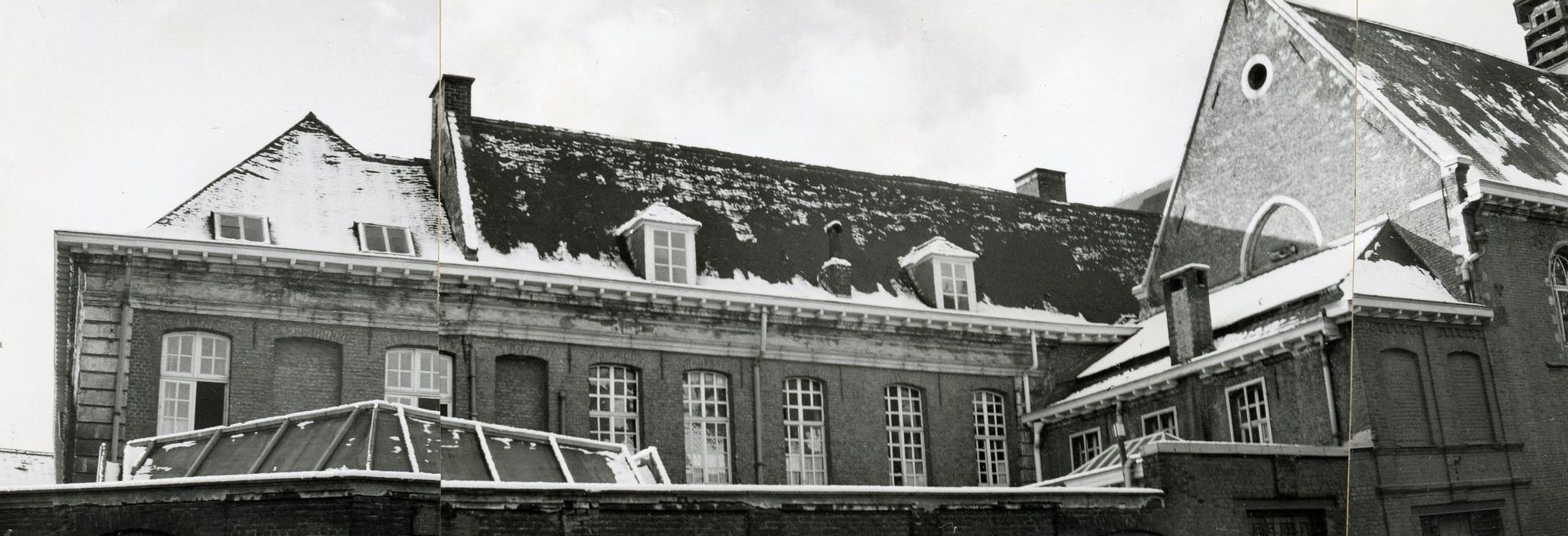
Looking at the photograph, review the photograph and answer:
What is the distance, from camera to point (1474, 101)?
58.8ft

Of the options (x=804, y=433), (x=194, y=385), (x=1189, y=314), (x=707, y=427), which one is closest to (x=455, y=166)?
(x=707, y=427)

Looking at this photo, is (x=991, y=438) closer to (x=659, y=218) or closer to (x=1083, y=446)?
(x=1083, y=446)

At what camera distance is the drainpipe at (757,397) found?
18.6 metres

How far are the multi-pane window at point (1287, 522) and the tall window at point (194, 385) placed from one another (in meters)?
12.7

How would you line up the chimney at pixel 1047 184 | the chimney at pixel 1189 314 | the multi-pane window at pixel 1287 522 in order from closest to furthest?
the multi-pane window at pixel 1287 522 → the chimney at pixel 1189 314 → the chimney at pixel 1047 184

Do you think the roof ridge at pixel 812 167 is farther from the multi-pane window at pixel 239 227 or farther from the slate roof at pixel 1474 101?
the multi-pane window at pixel 239 227

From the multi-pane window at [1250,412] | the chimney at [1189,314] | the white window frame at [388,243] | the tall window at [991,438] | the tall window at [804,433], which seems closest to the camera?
the white window frame at [388,243]

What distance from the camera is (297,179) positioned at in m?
4.95

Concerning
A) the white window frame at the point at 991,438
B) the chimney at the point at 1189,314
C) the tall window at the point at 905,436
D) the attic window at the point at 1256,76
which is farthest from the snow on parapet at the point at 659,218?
the attic window at the point at 1256,76

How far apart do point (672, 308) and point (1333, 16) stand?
35.1 feet

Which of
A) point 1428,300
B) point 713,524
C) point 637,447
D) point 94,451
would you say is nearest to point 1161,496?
point 1428,300

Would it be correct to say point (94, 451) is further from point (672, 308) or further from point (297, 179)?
point (672, 308)

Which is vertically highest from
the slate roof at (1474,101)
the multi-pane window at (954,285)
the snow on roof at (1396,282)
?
the slate roof at (1474,101)

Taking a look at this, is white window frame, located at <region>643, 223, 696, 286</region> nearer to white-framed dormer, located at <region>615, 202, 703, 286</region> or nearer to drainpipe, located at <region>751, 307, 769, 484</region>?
white-framed dormer, located at <region>615, 202, 703, 286</region>
